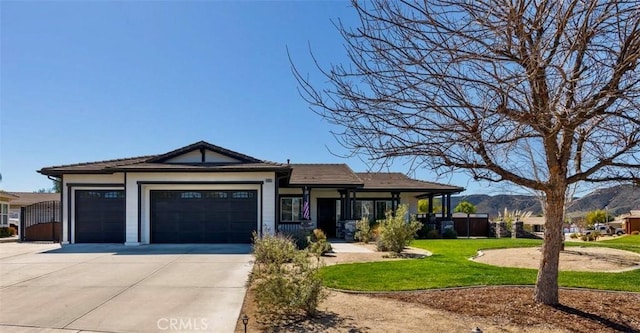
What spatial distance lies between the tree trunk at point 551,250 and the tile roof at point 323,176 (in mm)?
13442

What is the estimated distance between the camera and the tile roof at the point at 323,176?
2120 cm

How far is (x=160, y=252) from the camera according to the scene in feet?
48.6

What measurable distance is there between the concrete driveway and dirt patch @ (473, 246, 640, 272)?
24.0 feet

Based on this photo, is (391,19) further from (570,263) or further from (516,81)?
(570,263)

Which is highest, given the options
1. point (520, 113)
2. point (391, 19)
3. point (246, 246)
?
point (391, 19)

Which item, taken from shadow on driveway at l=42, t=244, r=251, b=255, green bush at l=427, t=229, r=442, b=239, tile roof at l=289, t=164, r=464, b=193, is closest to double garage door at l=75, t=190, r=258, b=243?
shadow on driveway at l=42, t=244, r=251, b=255

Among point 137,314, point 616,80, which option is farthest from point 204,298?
point 616,80

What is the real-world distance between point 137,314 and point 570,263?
10995 millimetres

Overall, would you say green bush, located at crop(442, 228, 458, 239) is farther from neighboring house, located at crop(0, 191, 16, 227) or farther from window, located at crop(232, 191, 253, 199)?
neighboring house, located at crop(0, 191, 16, 227)

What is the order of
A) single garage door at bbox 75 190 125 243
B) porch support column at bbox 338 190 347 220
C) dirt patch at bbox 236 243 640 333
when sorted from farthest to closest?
porch support column at bbox 338 190 347 220, single garage door at bbox 75 190 125 243, dirt patch at bbox 236 243 640 333

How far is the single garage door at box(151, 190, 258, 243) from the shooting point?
59.7ft

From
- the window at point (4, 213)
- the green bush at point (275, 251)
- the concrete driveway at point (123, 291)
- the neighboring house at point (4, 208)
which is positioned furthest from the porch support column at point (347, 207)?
the window at point (4, 213)

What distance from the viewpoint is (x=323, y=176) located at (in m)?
23.3

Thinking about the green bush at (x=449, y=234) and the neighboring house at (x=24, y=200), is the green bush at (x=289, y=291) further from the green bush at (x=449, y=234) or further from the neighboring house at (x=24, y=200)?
the neighboring house at (x=24, y=200)
